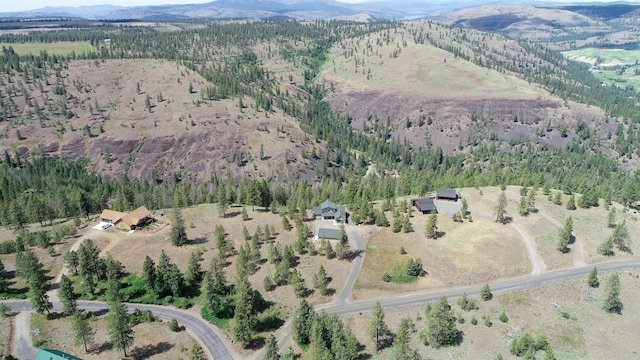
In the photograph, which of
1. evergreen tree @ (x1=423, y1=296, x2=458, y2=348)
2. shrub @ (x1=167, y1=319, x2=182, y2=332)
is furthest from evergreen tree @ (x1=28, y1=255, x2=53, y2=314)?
evergreen tree @ (x1=423, y1=296, x2=458, y2=348)

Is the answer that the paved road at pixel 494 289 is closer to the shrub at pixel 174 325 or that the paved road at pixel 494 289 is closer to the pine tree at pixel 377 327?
the pine tree at pixel 377 327

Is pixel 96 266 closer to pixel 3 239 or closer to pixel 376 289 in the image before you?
pixel 3 239

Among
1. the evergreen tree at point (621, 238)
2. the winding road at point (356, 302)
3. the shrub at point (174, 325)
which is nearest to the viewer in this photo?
the winding road at point (356, 302)

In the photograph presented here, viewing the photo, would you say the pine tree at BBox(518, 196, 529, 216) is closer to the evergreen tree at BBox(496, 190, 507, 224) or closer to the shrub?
the evergreen tree at BBox(496, 190, 507, 224)

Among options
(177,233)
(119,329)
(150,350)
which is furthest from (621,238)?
(119,329)

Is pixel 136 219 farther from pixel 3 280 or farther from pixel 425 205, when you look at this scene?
pixel 425 205

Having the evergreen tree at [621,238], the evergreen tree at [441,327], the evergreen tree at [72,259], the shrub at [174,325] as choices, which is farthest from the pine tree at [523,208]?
the evergreen tree at [72,259]

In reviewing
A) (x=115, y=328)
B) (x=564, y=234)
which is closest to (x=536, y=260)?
(x=564, y=234)

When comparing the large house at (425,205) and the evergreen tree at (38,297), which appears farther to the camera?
the large house at (425,205)
